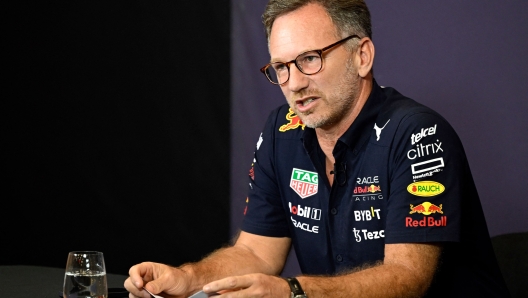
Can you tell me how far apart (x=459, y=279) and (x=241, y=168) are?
4.62ft

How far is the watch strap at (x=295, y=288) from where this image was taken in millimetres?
1346

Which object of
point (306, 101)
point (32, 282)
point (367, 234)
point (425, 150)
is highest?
point (306, 101)

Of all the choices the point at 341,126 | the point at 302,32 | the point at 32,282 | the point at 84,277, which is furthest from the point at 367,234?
the point at 32,282

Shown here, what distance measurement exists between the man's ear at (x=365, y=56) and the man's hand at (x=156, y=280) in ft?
2.42

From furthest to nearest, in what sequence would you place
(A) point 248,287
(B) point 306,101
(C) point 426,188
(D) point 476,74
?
1. (D) point 476,74
2. (B) point 306,101
3. (C) point 426,188
4. (A) point 248,287

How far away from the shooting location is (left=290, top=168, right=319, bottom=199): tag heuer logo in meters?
1.92

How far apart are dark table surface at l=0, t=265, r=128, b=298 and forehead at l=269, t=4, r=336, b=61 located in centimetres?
76

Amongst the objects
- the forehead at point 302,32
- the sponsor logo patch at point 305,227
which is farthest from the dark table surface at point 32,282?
the forehead at point 302,32

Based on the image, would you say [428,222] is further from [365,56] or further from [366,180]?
[365,56]

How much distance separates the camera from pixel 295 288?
136 cm

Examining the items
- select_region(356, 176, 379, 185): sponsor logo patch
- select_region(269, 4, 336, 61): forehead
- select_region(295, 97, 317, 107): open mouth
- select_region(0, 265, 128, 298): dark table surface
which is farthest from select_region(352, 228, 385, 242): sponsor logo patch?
select_region(0, 265, 128, 298): dark table surface

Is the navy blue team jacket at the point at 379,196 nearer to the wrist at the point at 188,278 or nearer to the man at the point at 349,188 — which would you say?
the man at the point at 349,188

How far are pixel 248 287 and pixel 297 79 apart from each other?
27.3 inches

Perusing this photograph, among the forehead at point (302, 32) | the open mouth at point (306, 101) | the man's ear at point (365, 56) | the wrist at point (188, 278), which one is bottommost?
the wrist at point (188, 278)
